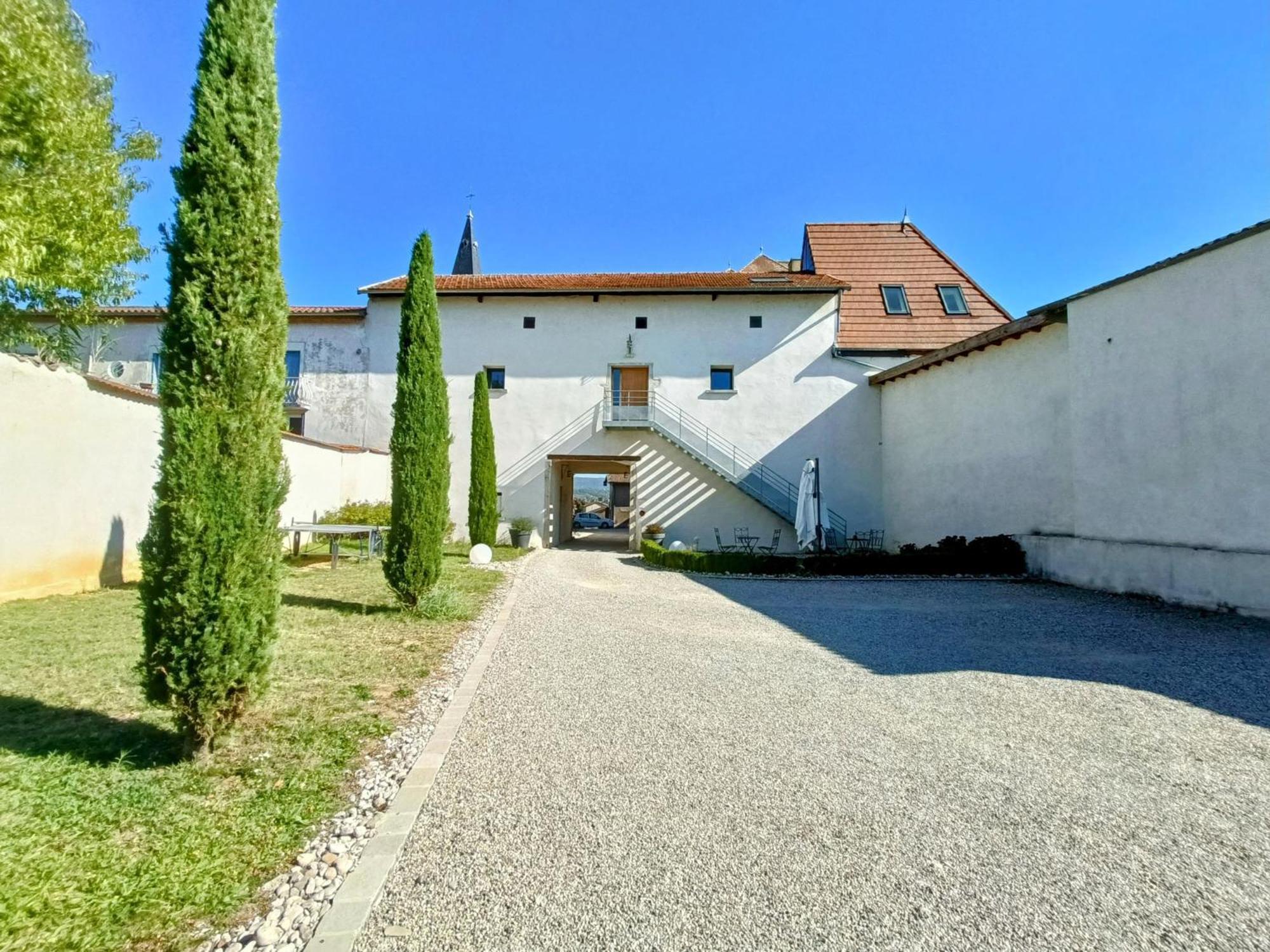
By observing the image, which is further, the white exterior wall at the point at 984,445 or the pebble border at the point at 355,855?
the white exterior wall at the point at 984,445

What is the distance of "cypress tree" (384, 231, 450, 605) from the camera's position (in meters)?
7.00

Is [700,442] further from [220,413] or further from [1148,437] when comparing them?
[220,413]

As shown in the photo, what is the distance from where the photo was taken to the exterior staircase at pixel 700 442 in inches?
703

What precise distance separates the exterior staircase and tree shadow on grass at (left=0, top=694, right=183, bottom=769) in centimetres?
1497

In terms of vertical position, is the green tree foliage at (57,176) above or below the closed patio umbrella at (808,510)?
above

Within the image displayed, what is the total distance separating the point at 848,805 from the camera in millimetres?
2779

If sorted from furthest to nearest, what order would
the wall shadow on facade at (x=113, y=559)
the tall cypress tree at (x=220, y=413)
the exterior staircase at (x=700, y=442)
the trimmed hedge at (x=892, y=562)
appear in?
the exterior staircase at (x=700, y=442), the trimmed hedge at (x=892, y=562), the wall shadow on facade at (x=113, y=559), the tall cypress tree at (x=220, y=413)

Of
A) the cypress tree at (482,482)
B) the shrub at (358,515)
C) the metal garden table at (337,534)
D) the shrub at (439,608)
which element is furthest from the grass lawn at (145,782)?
the shrub at (358,515)

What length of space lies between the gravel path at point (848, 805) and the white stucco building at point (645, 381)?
487 inches

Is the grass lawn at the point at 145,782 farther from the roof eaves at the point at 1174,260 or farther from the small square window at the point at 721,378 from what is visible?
the small square window at the point at 721,378

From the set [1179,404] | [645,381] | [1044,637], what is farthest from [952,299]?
[1044,637]

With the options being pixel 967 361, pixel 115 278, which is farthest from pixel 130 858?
pixel 967 361

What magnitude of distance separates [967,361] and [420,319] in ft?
38.6

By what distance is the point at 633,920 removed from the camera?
2.00m
